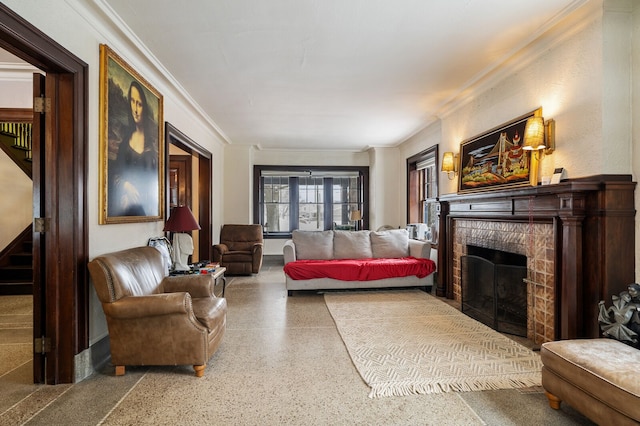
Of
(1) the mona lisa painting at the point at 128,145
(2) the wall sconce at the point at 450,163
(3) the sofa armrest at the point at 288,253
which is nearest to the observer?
(1) the mona lisa painting at the point at 128,145

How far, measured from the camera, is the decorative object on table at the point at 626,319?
2000mm

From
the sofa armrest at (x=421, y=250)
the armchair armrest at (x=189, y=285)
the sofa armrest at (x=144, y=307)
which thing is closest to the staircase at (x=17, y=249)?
the armchair armrest at (x=189, y=285)

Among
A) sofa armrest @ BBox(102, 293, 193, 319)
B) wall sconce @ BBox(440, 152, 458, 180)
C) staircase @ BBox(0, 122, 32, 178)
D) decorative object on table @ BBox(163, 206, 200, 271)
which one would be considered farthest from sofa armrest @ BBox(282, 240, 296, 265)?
staircase @ BBox(0, 122, 32, 178)

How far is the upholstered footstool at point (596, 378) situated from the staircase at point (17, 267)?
6.28 m

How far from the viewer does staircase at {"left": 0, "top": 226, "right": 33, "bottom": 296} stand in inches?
184

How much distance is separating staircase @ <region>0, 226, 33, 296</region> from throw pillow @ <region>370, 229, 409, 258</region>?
524 cm

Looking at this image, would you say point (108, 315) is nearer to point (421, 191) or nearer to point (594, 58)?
point (594, 58)

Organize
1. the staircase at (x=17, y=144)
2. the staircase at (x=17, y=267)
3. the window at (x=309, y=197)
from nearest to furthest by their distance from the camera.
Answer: the staircase at (x=17, y=267) → the staircase at (x=17, y=144) → the window at (x=309, y=197)

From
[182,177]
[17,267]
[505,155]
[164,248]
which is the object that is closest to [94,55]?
[164,248]

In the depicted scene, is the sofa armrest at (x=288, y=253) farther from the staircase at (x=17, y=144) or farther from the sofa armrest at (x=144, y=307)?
the staircase at (x=17, y=144)

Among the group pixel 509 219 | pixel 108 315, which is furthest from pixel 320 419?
pixel 509 219

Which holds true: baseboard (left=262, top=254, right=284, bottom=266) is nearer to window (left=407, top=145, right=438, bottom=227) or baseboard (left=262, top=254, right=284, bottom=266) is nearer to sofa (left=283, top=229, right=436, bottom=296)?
sofa (left=283, top=229, right=436, bottom=296)

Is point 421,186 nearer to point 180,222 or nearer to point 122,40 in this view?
point 180,222

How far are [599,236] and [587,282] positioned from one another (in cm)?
37
